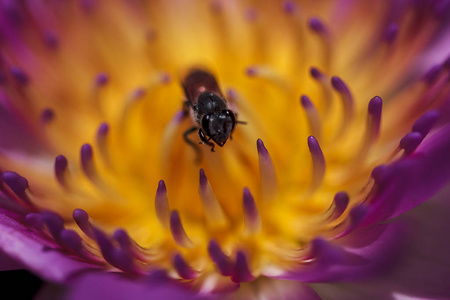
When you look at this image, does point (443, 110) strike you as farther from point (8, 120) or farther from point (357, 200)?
point (8, 120)

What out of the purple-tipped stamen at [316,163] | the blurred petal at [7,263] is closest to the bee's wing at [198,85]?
the purple-tipped stamen at [316,163]

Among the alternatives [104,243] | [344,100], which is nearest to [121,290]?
[104,243]

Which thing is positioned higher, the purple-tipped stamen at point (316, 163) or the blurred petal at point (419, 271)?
the purple-tipped stamen at point (316, 163)

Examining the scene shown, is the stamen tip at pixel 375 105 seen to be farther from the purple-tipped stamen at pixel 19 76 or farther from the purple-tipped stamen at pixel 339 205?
the purple-tipped stamen at pixel 19 76

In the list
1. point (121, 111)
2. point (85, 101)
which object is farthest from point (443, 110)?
point (85, 101)

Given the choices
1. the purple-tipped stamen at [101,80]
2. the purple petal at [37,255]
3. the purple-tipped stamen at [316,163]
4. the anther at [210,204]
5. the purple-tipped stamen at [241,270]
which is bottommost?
the purple petal at [37,255]

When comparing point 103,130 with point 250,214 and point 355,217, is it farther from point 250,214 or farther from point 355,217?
point 355,217

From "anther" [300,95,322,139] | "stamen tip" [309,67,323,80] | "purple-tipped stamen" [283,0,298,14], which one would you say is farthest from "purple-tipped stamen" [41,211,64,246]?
"purple-tipped stamen" [283,0,298,14]
